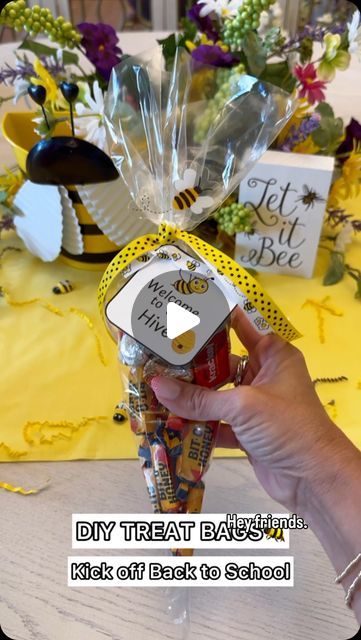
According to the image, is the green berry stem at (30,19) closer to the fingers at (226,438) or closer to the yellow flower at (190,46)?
the yellow flower at (190,46)

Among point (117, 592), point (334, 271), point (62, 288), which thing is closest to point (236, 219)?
point (334, 271)

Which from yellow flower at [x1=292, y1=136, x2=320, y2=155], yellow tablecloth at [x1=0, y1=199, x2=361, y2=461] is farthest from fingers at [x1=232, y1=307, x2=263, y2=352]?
yellow flower at [x1=292, y1=136, x2=320, y2=155]

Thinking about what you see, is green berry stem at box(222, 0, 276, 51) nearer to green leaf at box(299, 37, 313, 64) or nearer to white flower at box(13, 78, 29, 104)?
green leaf at box(299, 37, 313, 64)

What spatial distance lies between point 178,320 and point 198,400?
0.26 ft

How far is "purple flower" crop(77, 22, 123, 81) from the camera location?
840mm

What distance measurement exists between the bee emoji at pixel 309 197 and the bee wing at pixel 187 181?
0.98 ft

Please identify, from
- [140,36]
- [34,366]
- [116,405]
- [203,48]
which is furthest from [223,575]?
[140,36]

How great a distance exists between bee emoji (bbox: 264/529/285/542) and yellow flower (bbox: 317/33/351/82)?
0.66 m

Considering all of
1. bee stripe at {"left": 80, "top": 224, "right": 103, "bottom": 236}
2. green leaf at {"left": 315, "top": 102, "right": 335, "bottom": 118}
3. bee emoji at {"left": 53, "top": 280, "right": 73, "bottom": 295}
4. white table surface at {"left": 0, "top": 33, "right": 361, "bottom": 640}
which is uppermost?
green leaf at {"left": 315, "top": 102, "right": 335, "bottom": 118}

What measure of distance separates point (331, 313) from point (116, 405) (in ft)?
1.22

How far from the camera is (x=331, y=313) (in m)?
0.87

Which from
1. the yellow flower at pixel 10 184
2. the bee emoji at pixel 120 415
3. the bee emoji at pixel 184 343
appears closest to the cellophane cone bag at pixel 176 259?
the bee emoji at pixel 184 343

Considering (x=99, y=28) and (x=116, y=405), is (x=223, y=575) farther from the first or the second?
(x=99, y=28)
